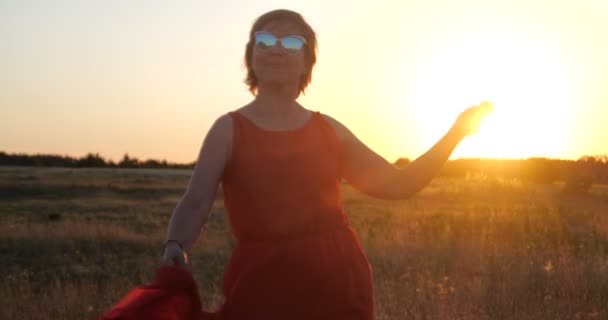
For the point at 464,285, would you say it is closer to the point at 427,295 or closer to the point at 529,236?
the point at 427,295

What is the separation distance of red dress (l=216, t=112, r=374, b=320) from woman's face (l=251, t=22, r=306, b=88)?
192 mm

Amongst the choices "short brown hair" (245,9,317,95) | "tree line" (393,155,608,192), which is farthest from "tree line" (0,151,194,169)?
"short brown hair" (245,9,317,95)

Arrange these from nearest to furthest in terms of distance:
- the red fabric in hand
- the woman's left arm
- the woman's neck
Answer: the red fabric in hand → the woman's neck → the woman's left arm

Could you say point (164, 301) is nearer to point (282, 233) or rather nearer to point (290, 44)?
point (282, 233)

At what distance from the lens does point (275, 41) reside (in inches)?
110

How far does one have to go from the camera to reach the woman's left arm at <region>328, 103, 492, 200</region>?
2.92 metres

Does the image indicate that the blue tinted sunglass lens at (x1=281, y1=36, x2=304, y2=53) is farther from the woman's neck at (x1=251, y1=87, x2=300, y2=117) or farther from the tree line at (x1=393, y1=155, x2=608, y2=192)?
the tree line at (x1=393, y1=155, x2=608, y2=192)

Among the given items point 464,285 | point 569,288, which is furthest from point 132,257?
point 569,288

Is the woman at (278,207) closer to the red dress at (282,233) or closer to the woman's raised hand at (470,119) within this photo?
the red dress at (282,233)

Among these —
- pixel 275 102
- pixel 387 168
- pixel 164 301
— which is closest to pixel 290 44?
pixel 275 102

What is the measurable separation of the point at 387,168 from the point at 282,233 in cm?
54

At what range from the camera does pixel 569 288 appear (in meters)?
7.03

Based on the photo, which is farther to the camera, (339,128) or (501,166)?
(501,166)

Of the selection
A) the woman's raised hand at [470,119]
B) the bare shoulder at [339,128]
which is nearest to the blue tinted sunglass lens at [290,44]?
the bare shoulder at [339,128]
